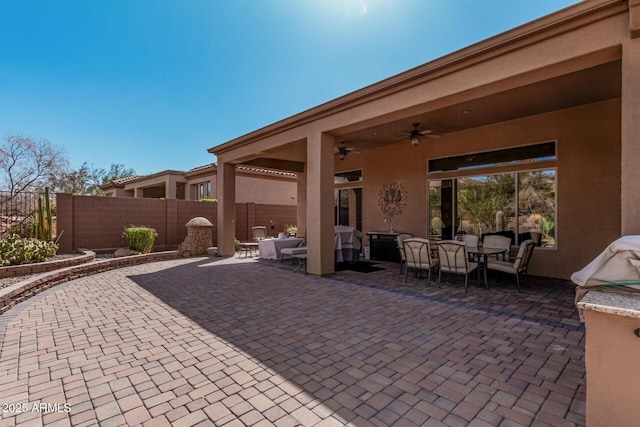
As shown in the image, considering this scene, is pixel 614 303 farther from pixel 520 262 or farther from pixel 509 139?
pixel 509 139

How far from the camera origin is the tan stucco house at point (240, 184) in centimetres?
1591

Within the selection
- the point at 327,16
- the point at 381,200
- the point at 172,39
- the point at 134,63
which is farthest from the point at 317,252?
the point at 134,63

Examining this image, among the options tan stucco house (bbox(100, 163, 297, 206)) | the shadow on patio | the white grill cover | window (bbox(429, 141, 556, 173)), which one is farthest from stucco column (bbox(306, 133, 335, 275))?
tan stucco house (bbox(100, 163, 297, 206))

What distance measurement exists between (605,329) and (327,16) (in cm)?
813

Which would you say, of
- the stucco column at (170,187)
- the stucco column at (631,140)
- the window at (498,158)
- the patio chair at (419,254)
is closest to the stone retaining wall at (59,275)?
the patio chair at (419,254)

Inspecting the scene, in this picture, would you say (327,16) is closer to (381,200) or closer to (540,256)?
(381,200)

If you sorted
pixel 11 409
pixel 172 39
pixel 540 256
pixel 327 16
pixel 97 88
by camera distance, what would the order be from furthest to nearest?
pixel 97 88 < pixel 172 39 < pixel 327 16 < pixel 540 256 < pixel 11 409

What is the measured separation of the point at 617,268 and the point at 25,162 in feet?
57.7

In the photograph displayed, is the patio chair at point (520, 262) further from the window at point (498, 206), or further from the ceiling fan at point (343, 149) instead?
the ceiling fan at point (343, 149)

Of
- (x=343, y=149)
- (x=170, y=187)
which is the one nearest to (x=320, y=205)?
(x=343, y=149)

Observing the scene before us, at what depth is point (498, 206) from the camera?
7676 mm

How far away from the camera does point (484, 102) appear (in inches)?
237

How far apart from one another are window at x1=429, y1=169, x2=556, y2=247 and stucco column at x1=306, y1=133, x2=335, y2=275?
3.58 metres

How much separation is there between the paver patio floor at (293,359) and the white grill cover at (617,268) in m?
0.94
